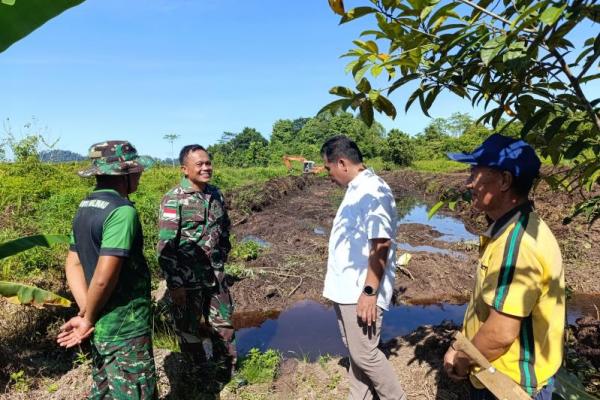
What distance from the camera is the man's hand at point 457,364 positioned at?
4.95ft

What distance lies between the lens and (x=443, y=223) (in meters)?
12.6

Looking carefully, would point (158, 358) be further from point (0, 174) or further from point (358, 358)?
point (0, 174)

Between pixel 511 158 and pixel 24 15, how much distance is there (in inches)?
66.5

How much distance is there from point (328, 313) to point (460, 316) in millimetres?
1886

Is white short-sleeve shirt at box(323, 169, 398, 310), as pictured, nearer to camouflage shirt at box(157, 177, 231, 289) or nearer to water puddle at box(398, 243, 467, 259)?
camouflage shirt at box(157, 177, 231, 289)

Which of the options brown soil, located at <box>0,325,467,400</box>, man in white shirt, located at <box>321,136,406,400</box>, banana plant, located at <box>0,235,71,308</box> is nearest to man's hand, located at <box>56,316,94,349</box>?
banana plant, located at <box>0,235,71,308</box>

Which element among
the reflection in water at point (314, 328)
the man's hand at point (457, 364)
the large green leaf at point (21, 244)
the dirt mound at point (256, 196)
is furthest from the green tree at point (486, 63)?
the dirt mound at point (256, 196)

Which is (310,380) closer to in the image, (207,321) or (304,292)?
(207,321)

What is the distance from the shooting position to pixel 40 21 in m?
1.29

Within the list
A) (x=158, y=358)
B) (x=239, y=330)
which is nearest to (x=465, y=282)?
(x=239, y=330)

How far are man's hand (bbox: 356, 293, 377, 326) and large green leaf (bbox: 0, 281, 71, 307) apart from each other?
1671 millimetres

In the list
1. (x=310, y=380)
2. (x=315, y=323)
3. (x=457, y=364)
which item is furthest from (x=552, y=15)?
(x=315, y=323)

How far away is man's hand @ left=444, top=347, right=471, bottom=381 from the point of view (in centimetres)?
151

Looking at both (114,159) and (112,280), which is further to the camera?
(114,159)
